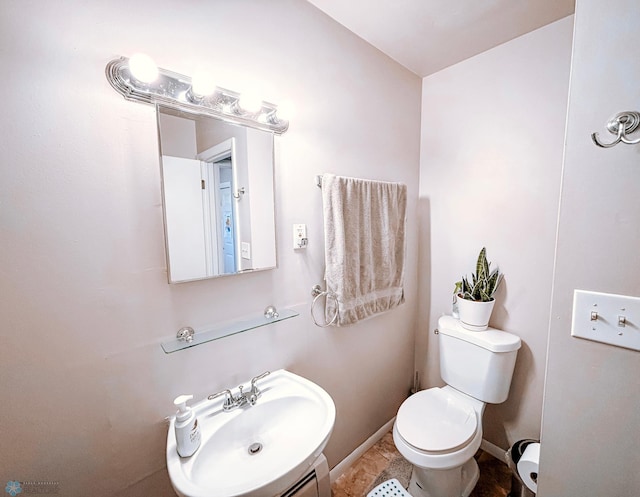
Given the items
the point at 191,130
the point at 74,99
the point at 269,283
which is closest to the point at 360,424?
the point at 269,283

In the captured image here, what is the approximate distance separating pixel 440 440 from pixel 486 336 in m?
0.60

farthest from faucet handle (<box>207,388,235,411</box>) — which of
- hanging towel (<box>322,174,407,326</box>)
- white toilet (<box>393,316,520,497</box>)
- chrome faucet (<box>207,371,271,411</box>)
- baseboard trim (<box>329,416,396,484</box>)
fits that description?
baseboard trim (<box>329,416,396,484</box>)

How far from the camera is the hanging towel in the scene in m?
1.27

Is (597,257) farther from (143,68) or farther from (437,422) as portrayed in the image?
(143,68)

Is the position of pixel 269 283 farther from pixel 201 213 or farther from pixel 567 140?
pixel 567 140

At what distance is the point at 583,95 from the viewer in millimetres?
674

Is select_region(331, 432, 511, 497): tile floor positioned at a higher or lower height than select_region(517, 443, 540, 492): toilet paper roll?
lower

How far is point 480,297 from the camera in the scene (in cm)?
154

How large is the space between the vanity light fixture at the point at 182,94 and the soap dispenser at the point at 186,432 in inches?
37.9

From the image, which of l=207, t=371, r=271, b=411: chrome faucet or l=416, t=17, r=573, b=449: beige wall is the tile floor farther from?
l=207, t=371, r=271, b=411: chrome faucet

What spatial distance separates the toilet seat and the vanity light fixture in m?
1.53

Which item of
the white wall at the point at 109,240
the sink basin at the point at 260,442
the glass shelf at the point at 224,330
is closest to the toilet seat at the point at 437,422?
the sink basin at the point at 260,442

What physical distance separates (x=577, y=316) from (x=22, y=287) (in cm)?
148

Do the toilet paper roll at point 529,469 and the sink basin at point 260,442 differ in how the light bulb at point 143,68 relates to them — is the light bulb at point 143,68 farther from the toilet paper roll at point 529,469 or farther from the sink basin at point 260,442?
the toilet paper roll at point 529,469
